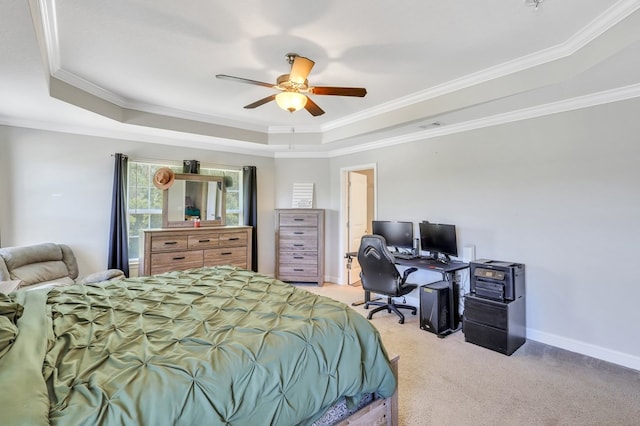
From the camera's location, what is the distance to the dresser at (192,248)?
411 cm

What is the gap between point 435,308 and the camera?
3.45 meters

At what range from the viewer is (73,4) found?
2000 mm

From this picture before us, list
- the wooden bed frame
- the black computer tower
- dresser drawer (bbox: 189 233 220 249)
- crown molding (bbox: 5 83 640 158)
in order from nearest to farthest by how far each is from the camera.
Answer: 1. the wooden bed frame
2. crown molding (bbox: 5 83 640 158)
3. the black computer tower
4. dresser drawer (bbox: 189 233 220 249)

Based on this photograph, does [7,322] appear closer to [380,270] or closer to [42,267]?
[42,267]

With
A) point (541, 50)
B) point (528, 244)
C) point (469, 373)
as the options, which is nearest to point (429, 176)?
point (528, 244)

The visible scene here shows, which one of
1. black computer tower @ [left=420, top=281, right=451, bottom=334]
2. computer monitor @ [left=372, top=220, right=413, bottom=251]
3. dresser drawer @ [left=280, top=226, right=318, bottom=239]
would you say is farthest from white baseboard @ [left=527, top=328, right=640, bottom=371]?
dresser drawer @ [left=280, top=226, right=318, bottom=239]

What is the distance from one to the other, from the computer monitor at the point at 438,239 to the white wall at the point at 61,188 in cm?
403

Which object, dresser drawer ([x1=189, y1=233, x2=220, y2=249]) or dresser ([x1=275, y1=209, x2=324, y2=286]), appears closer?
dresser drawer ([x1=189, y1=233, x2=220, y2=249])

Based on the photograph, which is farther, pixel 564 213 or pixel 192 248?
pixel 192 248

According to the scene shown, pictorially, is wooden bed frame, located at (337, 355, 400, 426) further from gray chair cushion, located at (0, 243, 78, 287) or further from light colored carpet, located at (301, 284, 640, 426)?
gray chair cushion, located at (0, 243, 78, 287)

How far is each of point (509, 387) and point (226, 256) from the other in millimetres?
3844

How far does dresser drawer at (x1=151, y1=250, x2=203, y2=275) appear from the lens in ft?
13.6

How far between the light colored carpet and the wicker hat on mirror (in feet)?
12.0

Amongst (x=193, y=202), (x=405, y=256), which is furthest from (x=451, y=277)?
(x=193, y=202)
